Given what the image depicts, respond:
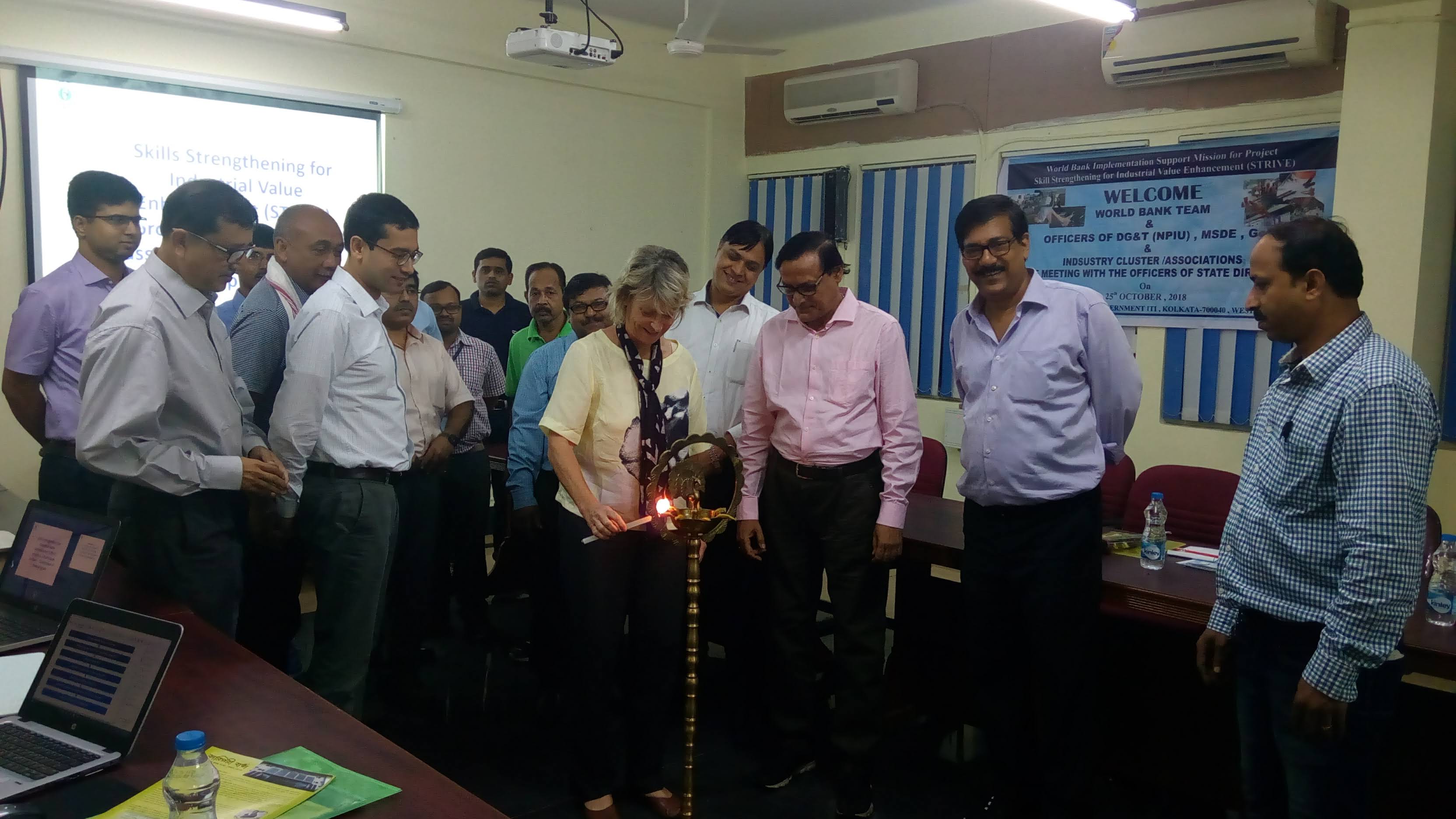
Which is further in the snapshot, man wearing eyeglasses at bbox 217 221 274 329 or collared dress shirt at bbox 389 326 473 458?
man wearing eyeglasses at bbox 217 221 274 329

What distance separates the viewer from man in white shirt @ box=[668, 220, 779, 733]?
123 inches

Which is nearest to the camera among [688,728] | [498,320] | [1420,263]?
[688,728]

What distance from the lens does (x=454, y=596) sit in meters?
4.73

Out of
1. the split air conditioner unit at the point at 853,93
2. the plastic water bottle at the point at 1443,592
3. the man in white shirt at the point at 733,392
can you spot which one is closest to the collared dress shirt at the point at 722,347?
the man in white shirt at the point at 733,392

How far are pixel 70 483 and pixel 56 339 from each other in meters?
0.46

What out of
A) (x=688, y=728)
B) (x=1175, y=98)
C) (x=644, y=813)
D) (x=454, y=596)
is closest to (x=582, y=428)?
(x=688, y=728)

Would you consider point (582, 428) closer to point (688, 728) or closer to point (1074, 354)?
point (688, 728)

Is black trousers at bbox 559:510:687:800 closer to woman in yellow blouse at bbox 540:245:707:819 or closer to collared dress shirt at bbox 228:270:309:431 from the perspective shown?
woman in yellow blouse at bbox 540:245:707:819

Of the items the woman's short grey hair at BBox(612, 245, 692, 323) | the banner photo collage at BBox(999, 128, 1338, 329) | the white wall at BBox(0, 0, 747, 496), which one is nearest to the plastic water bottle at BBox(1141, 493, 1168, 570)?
the woman's short grey hair at BBox(612, 245, 692, 323)

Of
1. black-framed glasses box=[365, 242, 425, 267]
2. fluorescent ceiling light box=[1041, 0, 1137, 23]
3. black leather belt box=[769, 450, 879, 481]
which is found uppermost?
fluorescent ceiling light box=[1041, 0, 1137, 23]

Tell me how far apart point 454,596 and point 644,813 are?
7.19 feet

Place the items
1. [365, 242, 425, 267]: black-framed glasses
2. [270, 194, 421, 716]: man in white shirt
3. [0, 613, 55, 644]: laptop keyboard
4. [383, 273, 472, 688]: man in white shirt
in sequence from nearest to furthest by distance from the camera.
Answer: [0, 613, 55, 644]: laptop keyboard
[270, 194, 421, 716]: man in white shirt
[365, 242, 425, 267]: black-framed glasses
[383, 273, 472, 688]: man in white shirt

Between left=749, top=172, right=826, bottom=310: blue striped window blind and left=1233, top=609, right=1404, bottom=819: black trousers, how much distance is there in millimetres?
4652

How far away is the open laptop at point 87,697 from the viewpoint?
4.74 ft
